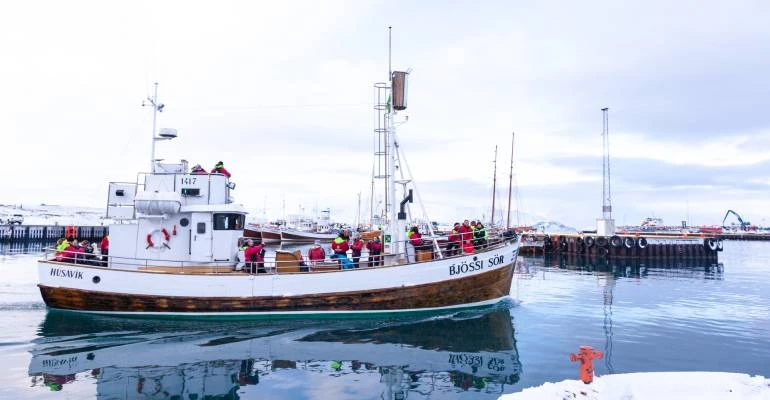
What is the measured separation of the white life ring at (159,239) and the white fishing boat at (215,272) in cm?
4

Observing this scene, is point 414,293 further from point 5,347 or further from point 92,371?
point 5,347

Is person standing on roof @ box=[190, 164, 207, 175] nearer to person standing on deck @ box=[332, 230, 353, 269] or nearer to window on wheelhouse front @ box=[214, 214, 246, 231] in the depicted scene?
window on wheelhouse front @ box=[214, 214, 246, 231]

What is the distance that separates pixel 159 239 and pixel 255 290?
437 cm

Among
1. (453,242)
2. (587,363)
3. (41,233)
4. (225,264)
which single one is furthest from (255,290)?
(41,233)

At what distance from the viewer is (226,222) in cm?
1730

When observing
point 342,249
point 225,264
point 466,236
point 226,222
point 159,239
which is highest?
point 226,222

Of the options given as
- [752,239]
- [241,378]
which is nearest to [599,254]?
[241,378]

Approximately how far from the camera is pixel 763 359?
12.0 metres

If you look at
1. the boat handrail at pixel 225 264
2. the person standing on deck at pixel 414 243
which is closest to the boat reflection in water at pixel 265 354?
the boat handrail at pixel 225 264

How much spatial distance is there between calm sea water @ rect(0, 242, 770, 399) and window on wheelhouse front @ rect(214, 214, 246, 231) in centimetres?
340

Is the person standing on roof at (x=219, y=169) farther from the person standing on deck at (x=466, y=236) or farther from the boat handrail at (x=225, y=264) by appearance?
the person standing on deck at (x=466, y=236)

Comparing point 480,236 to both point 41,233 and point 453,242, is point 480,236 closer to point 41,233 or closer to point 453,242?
point 453,242

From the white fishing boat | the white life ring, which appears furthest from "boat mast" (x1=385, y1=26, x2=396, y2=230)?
the white life ring

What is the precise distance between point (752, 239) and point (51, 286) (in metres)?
137
